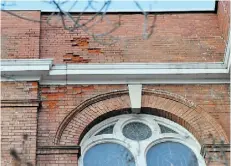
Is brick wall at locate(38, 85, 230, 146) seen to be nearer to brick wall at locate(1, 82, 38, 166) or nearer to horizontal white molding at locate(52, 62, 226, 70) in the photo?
brick wall at locate(1, 82, 38, 166)

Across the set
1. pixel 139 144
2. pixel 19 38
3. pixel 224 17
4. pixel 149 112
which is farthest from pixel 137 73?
pixel 19 38

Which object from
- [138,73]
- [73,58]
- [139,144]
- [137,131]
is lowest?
[139,144]

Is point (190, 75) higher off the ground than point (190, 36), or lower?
lower

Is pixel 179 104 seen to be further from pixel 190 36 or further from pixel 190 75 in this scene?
pixel 190 36

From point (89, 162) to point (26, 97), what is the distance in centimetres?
145

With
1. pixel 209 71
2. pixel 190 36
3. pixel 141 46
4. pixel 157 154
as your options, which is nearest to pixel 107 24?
pixel 141 46

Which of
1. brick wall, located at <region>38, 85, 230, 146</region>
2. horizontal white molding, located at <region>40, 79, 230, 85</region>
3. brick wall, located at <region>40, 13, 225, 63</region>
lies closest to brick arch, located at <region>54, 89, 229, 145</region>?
brick wall, located at <region>38, 85, 230, 146</region>

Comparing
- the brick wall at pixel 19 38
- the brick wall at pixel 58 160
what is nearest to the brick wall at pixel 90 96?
the brick wall at pixel 58 160

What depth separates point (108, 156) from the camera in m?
9.66

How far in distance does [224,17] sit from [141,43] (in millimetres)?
1583

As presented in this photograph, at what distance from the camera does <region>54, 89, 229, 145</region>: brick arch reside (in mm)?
9602

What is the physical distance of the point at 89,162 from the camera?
9562 mm

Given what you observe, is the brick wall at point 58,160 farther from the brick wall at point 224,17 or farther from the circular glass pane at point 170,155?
the brick wall at point 224,17

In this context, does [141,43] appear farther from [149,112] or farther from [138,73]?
[149,112]
